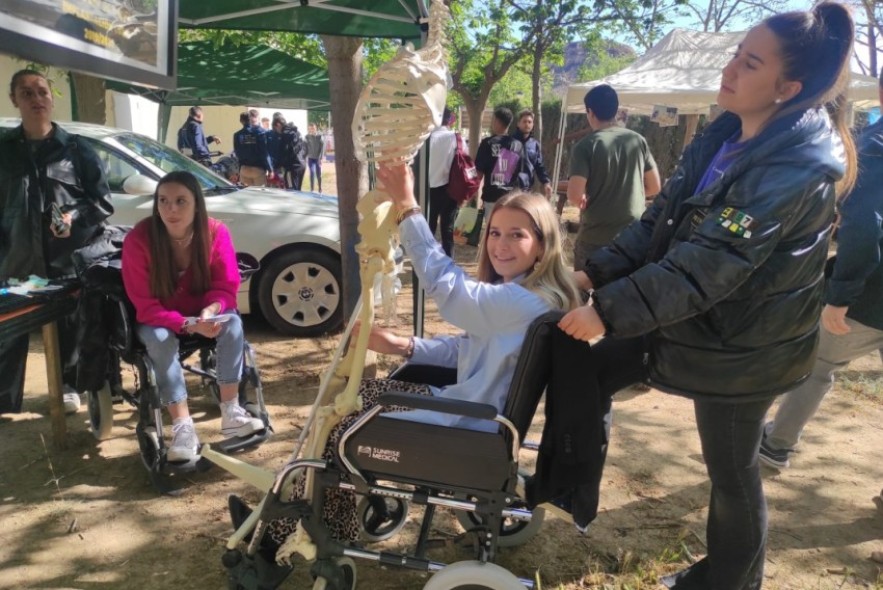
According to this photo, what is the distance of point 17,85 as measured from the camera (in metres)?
3.48

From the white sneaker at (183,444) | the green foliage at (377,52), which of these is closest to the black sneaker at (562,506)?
the white sneaker at (183,444)

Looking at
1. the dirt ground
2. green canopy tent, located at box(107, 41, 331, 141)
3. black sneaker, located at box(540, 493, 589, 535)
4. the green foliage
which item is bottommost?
the dirt ground

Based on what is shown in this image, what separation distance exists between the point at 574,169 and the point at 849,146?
2584 mm

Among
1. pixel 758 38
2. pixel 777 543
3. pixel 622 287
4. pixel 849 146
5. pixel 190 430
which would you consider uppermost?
pixel 758 38

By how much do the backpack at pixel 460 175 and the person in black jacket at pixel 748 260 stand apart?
4.91 meters

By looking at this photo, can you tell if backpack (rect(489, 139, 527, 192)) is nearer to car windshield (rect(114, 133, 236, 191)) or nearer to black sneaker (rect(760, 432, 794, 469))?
car windshield (rect(114, 133, 236, 191))

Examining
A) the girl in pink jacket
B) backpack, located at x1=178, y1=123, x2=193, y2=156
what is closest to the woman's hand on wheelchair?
the girl in pink jacket

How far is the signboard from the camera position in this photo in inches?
76.4

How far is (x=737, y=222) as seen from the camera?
163 cm

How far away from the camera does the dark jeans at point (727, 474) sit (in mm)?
1960

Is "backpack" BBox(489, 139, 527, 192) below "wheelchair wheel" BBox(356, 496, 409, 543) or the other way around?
the other way around

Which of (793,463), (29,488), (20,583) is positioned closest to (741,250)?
(793,463)

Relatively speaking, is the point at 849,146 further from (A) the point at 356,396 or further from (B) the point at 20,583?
(B) the point at 20,583

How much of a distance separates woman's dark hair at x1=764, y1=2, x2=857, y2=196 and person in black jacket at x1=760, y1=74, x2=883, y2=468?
1.00 m
